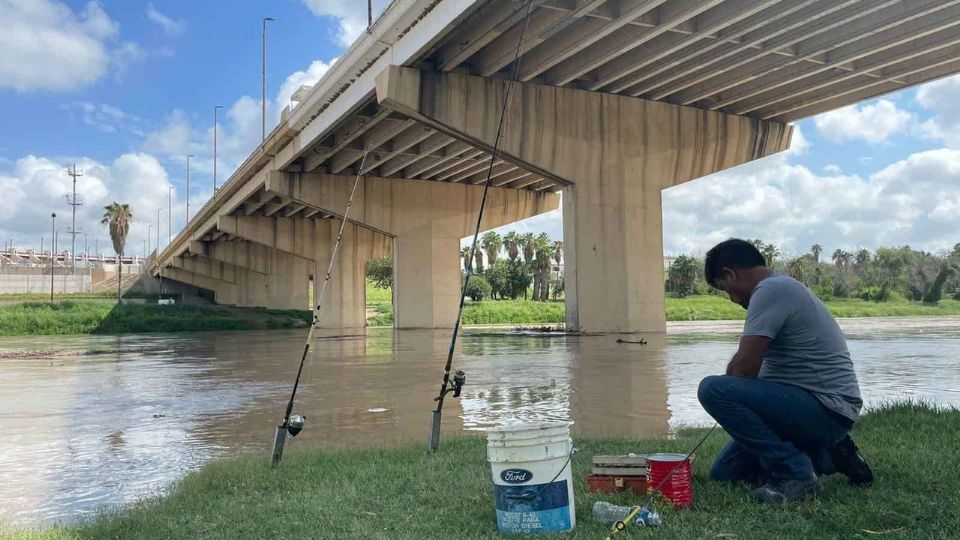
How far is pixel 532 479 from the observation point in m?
3.34

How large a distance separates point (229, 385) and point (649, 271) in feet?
48.7

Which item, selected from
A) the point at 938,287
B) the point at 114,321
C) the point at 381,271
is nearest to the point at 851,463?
the point at 114,321

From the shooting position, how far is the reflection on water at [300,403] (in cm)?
574

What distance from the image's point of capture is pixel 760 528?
3.28 m

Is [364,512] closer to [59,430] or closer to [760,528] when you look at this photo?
[760,528]

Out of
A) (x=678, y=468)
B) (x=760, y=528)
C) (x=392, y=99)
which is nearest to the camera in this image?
(x=760, y=528)

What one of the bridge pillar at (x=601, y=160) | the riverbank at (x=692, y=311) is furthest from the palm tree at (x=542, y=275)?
the bridge pillar at (x=601, y=160)

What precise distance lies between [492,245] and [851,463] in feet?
337

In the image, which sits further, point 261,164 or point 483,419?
point 261,164

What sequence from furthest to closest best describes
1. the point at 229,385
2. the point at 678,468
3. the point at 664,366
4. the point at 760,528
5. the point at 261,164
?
1. the point at 261,164
2. the point at 664,366
3. the point at 229,385
4. the point at 678,468
5. the point at 760,528

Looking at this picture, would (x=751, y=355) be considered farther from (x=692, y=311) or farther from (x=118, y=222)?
(x=118, y=222)

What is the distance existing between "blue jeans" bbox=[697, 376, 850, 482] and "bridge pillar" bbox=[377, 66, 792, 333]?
58.7 feet

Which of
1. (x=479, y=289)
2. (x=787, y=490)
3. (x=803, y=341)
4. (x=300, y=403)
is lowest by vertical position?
(x=300, y=403)

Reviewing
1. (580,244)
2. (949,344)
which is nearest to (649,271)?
(580,244)
